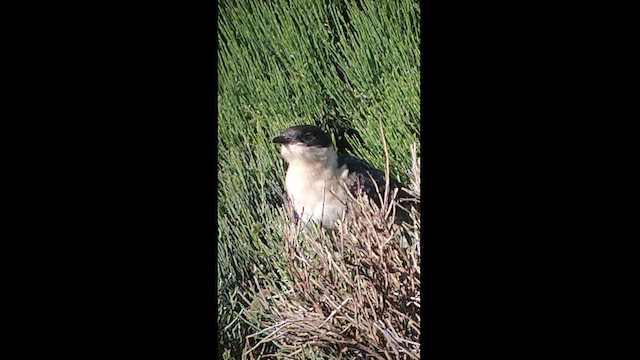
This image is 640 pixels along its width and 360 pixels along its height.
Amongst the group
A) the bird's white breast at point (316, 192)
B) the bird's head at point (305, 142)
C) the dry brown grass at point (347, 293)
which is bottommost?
the dry brown grass at point (347, 293)

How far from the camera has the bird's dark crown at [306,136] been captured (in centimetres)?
330

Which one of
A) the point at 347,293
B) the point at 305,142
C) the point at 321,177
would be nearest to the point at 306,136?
the point at 305,142

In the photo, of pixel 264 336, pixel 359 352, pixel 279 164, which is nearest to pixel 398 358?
pixel 359 352

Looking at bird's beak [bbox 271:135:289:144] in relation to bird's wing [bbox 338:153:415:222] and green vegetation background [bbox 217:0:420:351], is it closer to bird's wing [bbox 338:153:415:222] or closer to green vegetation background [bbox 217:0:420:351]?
green vegetation background [bbox 217:0:420:351]

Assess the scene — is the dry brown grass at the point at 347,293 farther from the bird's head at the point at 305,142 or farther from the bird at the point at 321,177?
the bird's head at the point at 305,142

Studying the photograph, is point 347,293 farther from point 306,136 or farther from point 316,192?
point 306,136

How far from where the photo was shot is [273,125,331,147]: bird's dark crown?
130 inches

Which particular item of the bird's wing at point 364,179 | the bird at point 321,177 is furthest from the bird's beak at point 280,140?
the bird's wing at point 364,179

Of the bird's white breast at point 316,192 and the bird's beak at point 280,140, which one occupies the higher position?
the bird's beak at point 280,140

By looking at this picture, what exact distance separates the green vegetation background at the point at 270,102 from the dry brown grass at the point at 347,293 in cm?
6

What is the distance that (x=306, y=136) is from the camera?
3309mm

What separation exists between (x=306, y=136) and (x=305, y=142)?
2 centimetres

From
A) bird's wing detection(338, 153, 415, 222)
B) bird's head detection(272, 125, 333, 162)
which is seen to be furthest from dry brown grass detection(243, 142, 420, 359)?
bird's head detection(272, 125, 333, 162)
